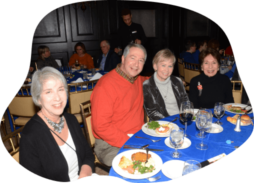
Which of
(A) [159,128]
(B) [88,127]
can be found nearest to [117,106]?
(B) [88,127]

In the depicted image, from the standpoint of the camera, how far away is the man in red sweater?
161 cm

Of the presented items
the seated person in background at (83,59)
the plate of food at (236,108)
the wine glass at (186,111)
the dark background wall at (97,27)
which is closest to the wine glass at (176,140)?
the wine glass at (186,111)

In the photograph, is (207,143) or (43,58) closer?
(207,143)

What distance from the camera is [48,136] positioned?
113cm

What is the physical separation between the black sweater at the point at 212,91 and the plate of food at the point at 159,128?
807mm

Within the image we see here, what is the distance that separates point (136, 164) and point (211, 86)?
1.50 meters

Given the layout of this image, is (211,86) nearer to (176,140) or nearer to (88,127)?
(176,140)

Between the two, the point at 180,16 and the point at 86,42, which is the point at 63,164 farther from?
the point at 180,16

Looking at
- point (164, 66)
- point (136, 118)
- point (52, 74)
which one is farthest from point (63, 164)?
point (164, 66)

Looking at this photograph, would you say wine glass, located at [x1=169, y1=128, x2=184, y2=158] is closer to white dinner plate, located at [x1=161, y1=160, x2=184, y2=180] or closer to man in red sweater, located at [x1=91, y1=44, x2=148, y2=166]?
white dinner plate, located at [x1=161, y1=160, x2=184, y2=180]

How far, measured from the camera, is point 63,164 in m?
1.16

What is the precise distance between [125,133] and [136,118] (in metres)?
0.18

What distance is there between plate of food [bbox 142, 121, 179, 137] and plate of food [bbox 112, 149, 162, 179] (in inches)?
9.4

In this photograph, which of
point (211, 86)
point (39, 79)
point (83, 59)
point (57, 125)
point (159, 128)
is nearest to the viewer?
point (39, 79)
